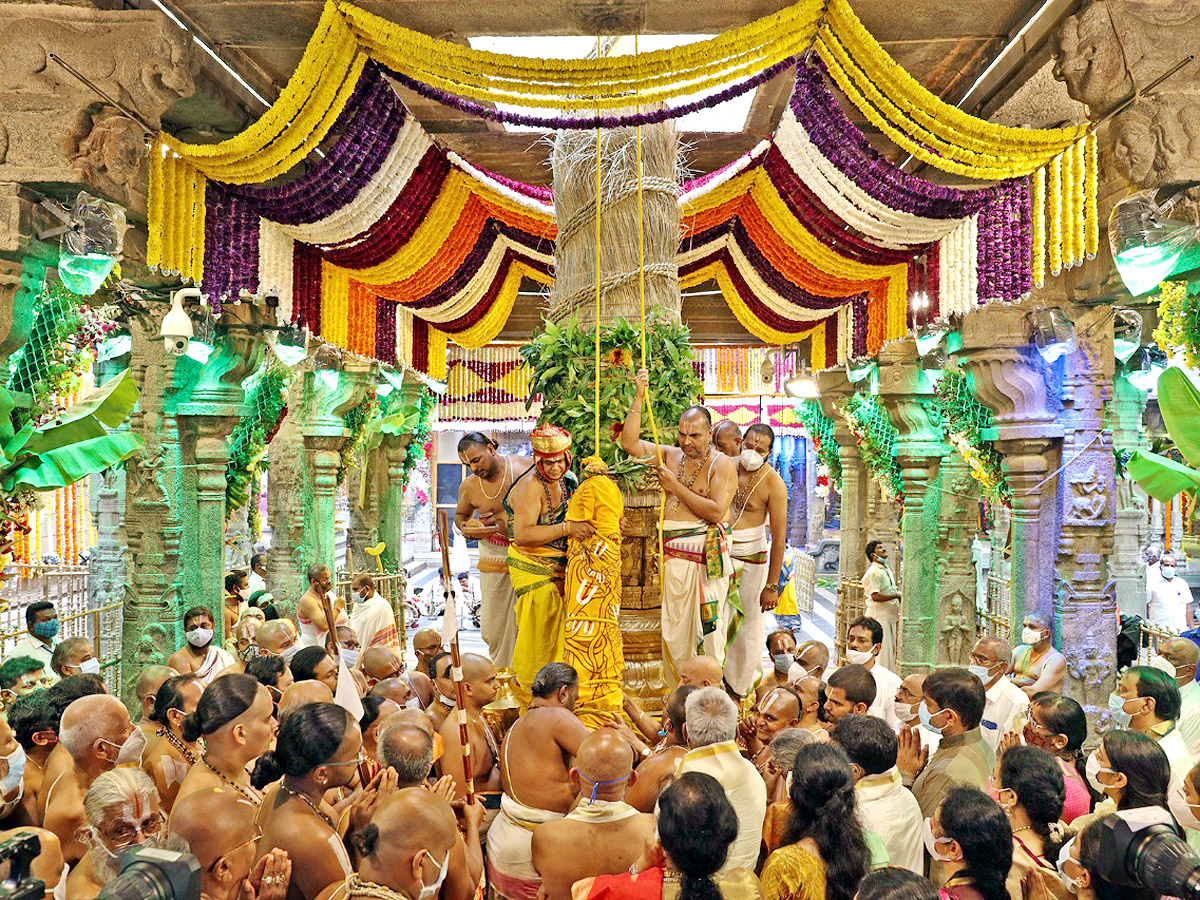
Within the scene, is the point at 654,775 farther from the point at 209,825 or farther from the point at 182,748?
the point at 182,748

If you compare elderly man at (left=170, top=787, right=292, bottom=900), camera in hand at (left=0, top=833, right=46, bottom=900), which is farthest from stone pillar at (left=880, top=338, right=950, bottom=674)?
camera in hand at (left=0, top=833, right=46, bottom=900)

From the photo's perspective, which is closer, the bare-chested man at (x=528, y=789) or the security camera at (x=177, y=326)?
the bare-chested man at (x=528, y=789)

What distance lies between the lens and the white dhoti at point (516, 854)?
3.29m

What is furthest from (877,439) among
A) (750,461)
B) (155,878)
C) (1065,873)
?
(155,878)

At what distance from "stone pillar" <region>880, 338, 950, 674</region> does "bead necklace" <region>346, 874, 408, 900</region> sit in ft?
23.3

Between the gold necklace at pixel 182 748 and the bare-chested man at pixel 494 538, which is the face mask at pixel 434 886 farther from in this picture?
the bare-chested man at pixel 494 538

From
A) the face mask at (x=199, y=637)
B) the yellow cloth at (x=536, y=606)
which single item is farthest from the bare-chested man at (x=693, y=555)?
the face mask at (x=199, y=637)

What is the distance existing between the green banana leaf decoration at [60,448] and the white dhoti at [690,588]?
2.72m

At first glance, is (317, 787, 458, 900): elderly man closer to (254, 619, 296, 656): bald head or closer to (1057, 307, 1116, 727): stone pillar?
(254, 619, 296, 656): bald head

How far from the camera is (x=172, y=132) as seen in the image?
4988 millimetres

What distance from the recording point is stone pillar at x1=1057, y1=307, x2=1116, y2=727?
587cm

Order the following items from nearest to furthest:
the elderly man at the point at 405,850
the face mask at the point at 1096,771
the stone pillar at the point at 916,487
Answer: the elderly man at the point at 405,850
the face mask at the point at 1096,771
the stone pillar at the point at 916,487

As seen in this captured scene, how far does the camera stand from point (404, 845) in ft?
8.17

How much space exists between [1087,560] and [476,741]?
4.01m
